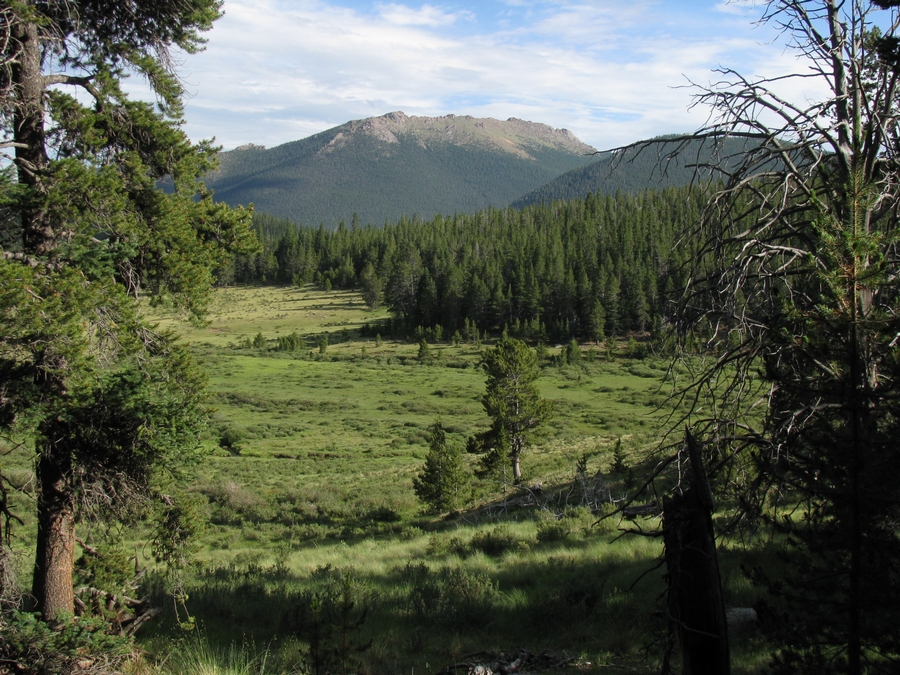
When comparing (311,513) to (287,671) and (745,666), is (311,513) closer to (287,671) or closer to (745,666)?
(287,671)

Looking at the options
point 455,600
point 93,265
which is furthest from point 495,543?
point 93,265

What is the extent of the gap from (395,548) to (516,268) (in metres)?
88.7

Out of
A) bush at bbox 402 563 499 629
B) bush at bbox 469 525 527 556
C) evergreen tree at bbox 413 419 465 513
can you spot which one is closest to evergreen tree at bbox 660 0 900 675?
bush at bbox 402 563 499 629

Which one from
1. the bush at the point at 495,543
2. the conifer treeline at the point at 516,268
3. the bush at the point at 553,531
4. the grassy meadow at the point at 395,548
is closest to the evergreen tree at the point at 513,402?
the grassy meadow at the point at 395,548

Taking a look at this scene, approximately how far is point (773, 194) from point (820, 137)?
56 cm

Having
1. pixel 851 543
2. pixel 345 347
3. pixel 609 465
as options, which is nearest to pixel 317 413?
pixel 609 465

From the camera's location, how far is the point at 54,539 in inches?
233

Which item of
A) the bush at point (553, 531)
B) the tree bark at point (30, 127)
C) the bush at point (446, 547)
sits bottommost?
the bush at point (446, 547)

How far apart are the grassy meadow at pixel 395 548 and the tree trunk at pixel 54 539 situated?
1.03 m

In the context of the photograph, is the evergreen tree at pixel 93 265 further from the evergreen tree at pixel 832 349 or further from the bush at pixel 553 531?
the bush at pixel 553 531

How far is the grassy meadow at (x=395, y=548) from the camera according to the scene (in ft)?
20.0

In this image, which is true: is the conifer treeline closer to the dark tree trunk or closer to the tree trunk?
the tree trunk

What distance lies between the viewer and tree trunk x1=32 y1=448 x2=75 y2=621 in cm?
582

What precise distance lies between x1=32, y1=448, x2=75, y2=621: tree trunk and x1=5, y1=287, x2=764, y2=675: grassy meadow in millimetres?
1029
